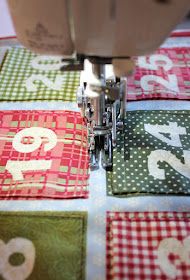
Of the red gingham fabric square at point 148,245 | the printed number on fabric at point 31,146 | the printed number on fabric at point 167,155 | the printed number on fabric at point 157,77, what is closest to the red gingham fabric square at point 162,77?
the printed number on fabric at point 157,77

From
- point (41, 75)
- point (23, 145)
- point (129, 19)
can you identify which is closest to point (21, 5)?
point (129, 19)

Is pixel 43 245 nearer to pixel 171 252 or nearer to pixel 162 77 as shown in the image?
pixel 171 252

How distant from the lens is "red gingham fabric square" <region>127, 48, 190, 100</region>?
37.0 inches

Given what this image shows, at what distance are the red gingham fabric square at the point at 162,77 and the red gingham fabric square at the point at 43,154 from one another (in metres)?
0.19

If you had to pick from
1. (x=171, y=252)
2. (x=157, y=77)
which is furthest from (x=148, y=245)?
(x=157, y=77)

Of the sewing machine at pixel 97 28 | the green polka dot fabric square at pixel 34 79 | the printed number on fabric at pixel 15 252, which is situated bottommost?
the printed number on fabric at pixel 15 252

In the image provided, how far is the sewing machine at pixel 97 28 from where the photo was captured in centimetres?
49

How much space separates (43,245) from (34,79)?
48 cm

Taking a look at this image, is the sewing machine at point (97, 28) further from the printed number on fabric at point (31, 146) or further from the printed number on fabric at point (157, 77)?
A: the printed number on fabric at point (157, 77)

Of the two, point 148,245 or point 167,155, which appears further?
point 167,155

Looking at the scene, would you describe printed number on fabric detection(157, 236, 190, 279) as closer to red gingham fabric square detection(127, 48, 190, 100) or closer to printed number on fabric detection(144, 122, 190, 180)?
printed number on fabric detection(144, 122, 190, 180)

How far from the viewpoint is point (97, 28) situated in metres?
0.52

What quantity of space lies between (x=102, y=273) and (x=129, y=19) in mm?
414

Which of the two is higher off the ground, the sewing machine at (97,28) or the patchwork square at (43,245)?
the sewing machine at (97,28)
